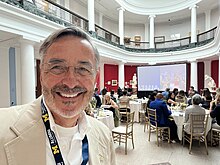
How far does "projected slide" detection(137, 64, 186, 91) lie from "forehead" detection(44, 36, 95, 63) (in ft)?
38.5

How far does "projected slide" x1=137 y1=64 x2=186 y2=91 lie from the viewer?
11.9m

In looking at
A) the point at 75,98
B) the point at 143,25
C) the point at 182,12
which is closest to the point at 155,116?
the point at 75,98

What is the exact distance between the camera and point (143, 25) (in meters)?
18.3

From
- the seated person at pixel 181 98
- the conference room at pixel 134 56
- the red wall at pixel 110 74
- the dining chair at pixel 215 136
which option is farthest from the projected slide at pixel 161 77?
the dining chair at pixel 215 136

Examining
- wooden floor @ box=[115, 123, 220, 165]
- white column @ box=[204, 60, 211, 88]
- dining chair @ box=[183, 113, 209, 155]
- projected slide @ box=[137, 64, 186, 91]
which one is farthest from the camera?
white column @ box=[204, 60, 211, 88]

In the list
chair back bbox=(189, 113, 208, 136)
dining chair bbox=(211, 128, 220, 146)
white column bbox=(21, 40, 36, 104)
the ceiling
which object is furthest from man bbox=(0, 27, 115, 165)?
the ceiling

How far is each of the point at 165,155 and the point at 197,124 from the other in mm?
1076

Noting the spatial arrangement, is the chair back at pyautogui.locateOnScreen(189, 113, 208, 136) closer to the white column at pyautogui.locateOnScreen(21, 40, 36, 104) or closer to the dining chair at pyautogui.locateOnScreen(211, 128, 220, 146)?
the dining chair at pyautogui.locateOnScreen(211, 128, 220, 146)

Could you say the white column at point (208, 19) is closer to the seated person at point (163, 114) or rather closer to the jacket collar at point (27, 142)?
the seated person at point (163, 114)

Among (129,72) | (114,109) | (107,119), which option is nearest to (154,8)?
(129,72)

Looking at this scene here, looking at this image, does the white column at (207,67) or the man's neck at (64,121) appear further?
the white column at (207,67)

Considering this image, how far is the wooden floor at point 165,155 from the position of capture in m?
3.91

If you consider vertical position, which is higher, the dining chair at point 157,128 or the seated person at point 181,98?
Answer: the seated person at point 181,98

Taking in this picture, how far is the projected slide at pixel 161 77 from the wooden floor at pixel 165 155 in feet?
24.7
